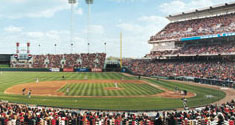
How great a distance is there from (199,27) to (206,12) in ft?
29.2

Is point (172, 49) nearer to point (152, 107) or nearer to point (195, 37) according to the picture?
point (195, 37)

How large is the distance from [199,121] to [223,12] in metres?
65.9

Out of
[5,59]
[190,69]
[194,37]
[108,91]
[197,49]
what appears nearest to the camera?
[108,91]

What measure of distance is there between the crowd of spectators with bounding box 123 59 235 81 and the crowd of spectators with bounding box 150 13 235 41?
907 cm

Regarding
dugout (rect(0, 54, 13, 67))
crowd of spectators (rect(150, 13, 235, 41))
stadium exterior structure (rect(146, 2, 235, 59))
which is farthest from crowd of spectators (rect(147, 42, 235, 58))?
dugout (rect(0, 54, 13, 67))

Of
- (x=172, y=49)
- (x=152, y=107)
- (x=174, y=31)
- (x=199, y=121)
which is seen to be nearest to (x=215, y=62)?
(x=172, y=49)

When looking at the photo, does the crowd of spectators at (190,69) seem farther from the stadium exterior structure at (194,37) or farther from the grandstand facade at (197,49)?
A: the stadium exterior structure at (194,37)

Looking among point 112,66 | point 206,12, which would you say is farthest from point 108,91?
point 206,12

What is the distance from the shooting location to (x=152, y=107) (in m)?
23.3

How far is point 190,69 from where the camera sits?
5531cm

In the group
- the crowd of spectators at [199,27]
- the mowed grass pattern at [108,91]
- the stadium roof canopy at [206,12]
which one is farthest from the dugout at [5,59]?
the stadium roof canopy at [206,12]

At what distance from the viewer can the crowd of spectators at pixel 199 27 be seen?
5746 centimetres

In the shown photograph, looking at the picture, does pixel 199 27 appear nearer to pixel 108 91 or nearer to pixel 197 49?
pixel 197 49

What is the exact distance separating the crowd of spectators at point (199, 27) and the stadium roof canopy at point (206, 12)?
2.30 meters
